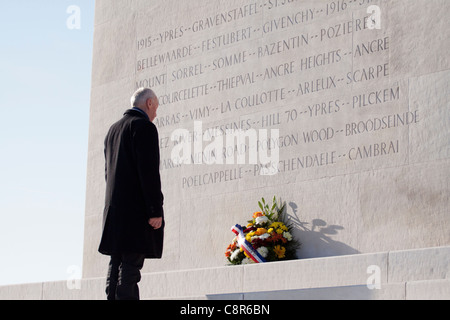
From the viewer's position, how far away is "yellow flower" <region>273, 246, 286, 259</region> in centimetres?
892

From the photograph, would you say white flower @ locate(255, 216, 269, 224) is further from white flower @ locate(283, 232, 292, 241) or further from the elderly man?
the elderly man

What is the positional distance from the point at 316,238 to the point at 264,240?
60 centimetres

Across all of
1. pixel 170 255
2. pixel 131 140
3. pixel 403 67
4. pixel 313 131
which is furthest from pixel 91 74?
pixel 131 140

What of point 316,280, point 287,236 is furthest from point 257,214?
point 316,280

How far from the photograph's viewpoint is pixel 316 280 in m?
7.52

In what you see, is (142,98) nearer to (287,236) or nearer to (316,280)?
(316,280)

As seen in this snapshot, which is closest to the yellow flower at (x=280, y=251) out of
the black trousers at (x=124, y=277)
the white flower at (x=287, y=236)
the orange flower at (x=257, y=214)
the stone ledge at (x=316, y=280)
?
the white flower at (x=287, y=236)

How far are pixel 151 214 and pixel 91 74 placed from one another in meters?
6.48

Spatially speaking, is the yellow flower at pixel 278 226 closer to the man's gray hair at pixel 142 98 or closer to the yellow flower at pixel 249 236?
the yellow flower at pixel 249 236

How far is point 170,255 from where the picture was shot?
10438 mm

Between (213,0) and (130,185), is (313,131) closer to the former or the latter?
(213,0)

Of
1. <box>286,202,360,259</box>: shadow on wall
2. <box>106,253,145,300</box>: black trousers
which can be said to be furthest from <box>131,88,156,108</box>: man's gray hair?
<box>286,202,360,259</box>: shadow on wall

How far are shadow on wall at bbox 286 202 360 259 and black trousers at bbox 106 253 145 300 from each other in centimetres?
332

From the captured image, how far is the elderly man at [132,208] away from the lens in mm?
6102
